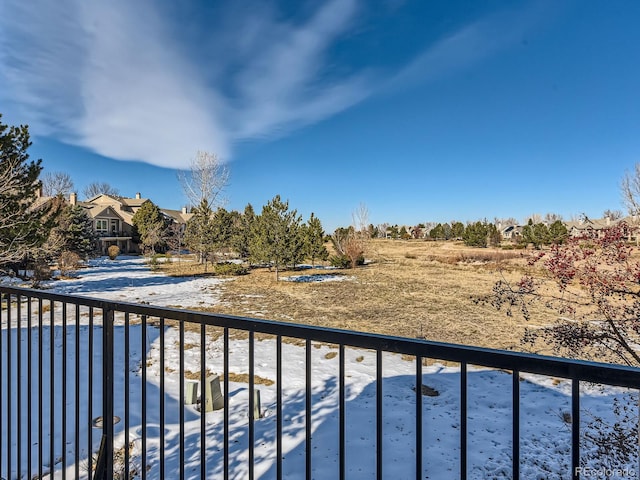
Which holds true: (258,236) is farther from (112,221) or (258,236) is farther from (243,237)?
(112,221)

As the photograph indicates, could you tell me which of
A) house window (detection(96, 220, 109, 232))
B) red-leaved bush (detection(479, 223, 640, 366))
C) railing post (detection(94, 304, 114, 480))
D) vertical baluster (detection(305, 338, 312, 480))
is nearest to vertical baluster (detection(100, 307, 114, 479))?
railing post (detection(94, 304, 114, 480))

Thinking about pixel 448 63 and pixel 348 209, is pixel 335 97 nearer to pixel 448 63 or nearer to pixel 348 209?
pixel 448 63

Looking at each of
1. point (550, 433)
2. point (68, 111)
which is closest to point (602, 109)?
point (550, 433)

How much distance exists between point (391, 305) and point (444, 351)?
9.08 m

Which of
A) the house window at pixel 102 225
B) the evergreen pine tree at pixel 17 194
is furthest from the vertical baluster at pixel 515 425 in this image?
the house window at pixel 102 225

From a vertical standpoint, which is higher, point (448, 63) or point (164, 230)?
point (448, 63)

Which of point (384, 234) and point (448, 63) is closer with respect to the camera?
point (448, 63)

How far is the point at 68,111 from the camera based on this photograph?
9.73 metres

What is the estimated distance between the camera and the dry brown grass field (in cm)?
700

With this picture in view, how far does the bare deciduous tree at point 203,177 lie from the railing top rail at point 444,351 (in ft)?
69.6

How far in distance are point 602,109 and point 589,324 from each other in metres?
12.6

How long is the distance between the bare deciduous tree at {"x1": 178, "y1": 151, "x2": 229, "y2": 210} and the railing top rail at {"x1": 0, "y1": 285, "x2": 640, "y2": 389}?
2123 centimetres

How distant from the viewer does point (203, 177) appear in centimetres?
2120

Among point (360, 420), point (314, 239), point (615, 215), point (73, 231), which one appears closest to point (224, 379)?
point (360, 420)
